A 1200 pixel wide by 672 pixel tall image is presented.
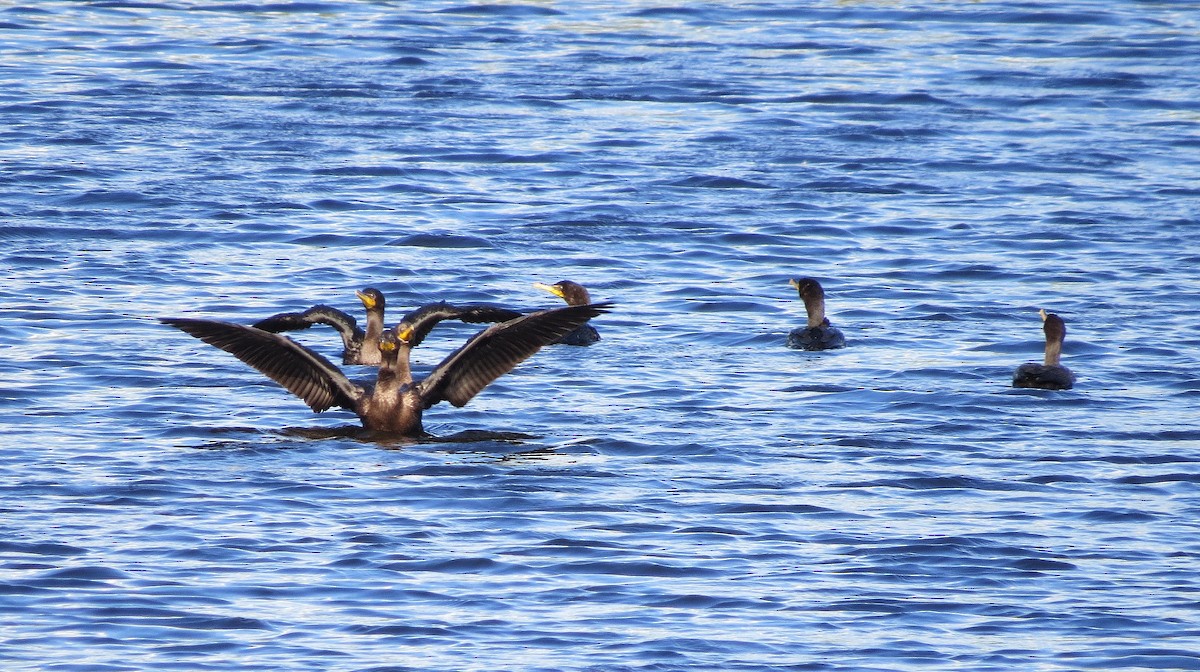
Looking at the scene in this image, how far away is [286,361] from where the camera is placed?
11.2 metres

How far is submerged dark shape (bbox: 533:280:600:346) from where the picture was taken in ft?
44.5

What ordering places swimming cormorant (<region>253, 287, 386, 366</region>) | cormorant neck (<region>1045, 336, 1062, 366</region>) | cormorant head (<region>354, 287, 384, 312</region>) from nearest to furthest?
1. cormorant neck (<region>1045, 336, 1062, 366</region>)
2. swimming cormorant (<region>253, 287, 386, 366</region>)
3. cormorant head (<region>354, 287, 384, 312</region>)

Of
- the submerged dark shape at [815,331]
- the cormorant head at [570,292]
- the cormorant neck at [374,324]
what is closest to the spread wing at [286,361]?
the cormorant neck at [374,324]

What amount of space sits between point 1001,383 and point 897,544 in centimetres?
375

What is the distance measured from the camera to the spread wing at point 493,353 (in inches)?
433

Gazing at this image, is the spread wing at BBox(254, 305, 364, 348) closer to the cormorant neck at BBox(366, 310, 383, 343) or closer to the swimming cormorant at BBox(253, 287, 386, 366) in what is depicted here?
the swimming cormorant at BBox(253, 287, 386, 366)

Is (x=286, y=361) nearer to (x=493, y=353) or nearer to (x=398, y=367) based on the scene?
(x=398, y=367)

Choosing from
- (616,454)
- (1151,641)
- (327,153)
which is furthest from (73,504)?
(327,153)

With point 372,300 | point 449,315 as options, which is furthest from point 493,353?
point 372,300

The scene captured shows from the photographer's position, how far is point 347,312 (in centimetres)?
1423

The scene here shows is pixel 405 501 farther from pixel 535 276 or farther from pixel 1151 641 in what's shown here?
pixel 535 276

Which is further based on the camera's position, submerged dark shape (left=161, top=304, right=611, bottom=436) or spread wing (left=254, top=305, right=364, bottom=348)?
spread wing (left=254, top=305, right=364, bottom=348)

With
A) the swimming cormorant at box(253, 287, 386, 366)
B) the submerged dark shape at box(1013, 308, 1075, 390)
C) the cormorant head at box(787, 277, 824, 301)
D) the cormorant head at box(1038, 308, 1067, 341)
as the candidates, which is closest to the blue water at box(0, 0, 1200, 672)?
the submerged dark shape at box(1013, 308, 1075, 390)

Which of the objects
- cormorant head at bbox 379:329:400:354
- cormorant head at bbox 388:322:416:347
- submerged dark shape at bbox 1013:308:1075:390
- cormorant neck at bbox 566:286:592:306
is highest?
cormorant head at bbox 388:322:416:347
